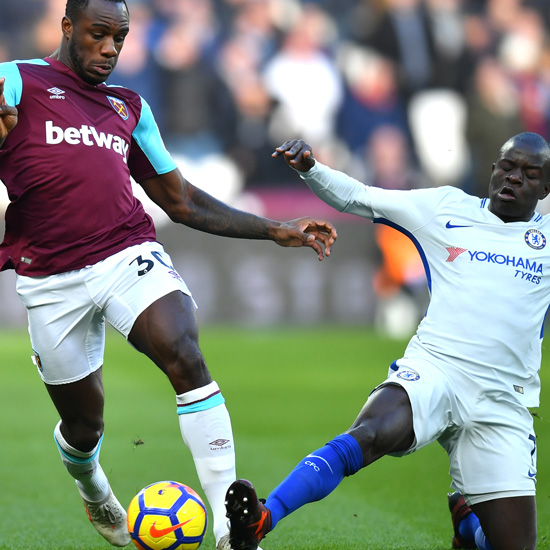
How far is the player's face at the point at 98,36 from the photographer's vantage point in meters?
4.70

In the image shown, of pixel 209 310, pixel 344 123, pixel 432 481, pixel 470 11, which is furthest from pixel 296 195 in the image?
pixel 432 481

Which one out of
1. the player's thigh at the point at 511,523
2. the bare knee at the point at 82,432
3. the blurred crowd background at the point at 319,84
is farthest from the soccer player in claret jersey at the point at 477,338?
the blurred crowd background at the point at 319,84

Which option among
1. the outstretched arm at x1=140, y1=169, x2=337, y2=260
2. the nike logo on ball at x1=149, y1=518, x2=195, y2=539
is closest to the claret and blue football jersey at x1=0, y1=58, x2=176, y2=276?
the outstretched arm at x1=140, y1=169, x2=337, y2=260

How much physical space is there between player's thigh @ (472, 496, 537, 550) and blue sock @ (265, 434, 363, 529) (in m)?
0.77

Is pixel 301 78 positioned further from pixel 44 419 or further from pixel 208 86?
pixel 44 419

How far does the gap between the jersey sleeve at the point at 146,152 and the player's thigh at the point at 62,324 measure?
0.76m

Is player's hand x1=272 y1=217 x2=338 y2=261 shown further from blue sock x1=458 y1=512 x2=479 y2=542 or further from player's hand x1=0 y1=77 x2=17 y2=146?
blue sock x1=458 y1=512 x2=479 y2=542

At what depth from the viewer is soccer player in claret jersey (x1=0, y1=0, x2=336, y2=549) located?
4371mm

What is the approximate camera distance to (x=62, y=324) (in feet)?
15.6

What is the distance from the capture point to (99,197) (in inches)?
185

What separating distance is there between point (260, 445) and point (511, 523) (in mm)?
3653


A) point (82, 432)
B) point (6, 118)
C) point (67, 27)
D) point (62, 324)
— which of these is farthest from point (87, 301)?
point (67, 27)

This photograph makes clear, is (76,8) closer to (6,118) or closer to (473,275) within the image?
(6,118)

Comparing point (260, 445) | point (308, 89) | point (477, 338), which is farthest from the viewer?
point (308, 89)
